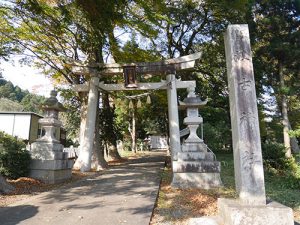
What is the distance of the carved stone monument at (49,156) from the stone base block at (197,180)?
13.6 feet

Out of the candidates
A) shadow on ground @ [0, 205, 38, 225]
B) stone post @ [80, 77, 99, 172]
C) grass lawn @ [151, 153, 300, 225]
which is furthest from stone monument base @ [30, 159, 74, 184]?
grass lawn @ [151, 153, 300, 225]

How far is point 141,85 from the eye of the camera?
43.0ft

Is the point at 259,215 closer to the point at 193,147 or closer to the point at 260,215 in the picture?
the point at 260,215

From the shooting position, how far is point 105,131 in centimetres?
1912

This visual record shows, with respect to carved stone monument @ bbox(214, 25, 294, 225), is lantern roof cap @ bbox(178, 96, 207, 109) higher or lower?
higher

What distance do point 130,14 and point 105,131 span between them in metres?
9.35

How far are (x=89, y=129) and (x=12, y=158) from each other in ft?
13.6

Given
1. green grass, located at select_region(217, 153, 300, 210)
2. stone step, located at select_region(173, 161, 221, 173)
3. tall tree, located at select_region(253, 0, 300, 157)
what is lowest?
green grass, located at select_region(217, 153, 300, 210)

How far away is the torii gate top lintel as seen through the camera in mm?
12523

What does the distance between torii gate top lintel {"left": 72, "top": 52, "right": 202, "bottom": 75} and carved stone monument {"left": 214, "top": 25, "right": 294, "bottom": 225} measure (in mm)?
7499

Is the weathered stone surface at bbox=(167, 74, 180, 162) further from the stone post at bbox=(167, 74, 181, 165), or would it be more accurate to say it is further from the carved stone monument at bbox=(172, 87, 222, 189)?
the carved stone monument at bbox=(172, 87, 222, 189)

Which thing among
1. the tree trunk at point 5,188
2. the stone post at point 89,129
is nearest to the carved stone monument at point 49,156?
the tree trunk at point 5,188

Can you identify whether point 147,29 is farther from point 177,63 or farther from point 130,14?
point 177,63

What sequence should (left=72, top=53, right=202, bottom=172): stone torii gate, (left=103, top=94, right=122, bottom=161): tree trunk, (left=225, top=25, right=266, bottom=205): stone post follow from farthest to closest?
1. (left=103, top=94, right=122, bottom=161): tree trunk
2. (left=72, top=53, right=202, bottom=172): stone torii gate
3. (left=225, top=25, right=266, bottom=205): stone post
